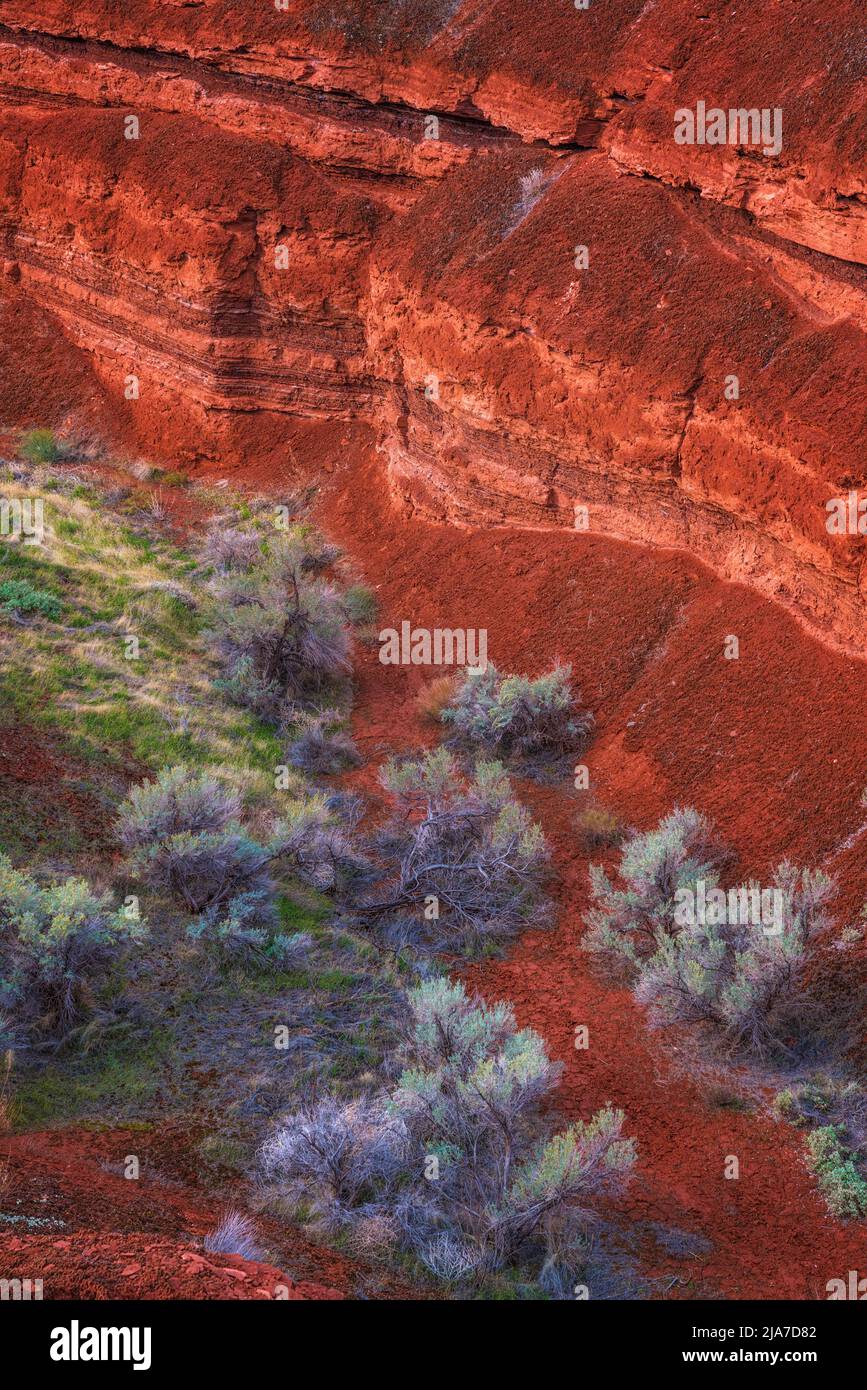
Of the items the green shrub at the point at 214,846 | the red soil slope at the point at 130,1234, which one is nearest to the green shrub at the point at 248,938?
the green shrub at the point at 214,846

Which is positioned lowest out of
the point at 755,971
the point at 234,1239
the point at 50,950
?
the point at 234,1239

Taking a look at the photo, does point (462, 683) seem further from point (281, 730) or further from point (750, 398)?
point (750, 398)

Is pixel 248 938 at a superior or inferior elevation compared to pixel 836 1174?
superior

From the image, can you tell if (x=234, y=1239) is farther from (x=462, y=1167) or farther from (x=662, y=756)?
(x=662, y=756)

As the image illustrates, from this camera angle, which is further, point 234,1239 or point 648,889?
point 648,889

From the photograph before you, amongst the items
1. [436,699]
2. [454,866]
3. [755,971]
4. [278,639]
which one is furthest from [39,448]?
[755,971]

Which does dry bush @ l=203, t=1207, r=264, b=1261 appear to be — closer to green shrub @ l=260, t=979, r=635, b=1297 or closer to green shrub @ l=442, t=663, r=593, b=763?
green shrub @ l=260, t=979, r=635, b=1297

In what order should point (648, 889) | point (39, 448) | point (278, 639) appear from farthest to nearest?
point (39, 448), point (278, 639), point (648, 889)
